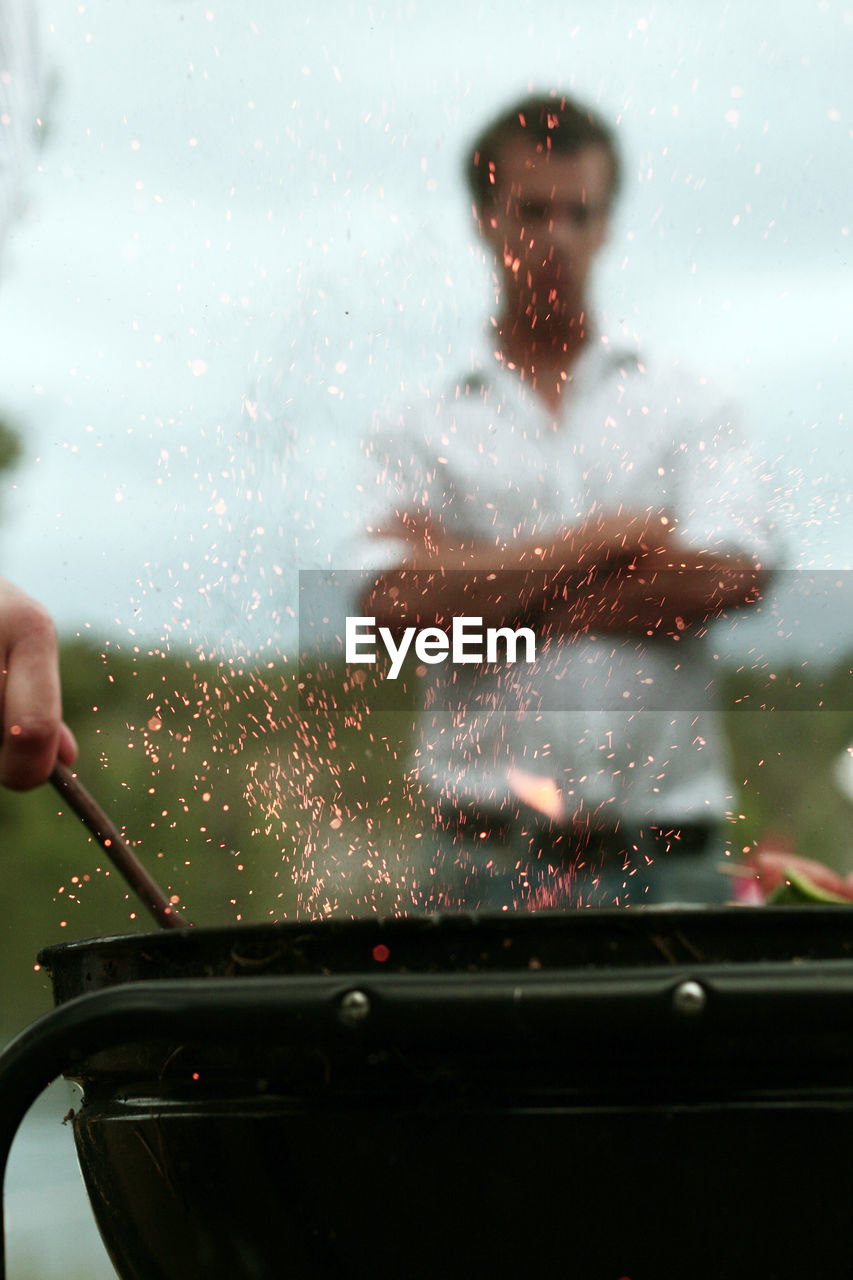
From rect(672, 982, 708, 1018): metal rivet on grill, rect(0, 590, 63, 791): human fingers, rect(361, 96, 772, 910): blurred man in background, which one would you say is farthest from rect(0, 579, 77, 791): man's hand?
rect(361, 96, 772, 910): blurred man in background

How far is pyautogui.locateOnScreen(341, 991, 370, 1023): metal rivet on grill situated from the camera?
0.76 feet

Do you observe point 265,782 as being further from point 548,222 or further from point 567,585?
point 548,222

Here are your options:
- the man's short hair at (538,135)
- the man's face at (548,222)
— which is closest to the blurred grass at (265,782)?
the man's face at (548,222)

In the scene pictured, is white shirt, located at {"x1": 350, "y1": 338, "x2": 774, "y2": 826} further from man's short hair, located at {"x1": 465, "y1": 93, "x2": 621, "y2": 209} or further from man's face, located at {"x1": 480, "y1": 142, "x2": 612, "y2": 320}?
man's short hair, located at {"x1": 465, "y1": 93, "x2": 621, "y2": 209}

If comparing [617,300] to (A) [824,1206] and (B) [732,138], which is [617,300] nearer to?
(B) [732,138]

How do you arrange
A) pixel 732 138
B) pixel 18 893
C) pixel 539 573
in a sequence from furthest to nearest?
pixel 18 893, pixel 732 138, pixel 539 573

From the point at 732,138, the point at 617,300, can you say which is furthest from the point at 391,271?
the point at 732,138

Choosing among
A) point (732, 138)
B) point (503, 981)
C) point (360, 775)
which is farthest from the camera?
point (360, 775)

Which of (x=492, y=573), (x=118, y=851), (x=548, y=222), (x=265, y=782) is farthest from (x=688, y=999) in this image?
(x=265, y=782)

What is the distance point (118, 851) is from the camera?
1.33ft

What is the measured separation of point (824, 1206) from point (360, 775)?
4.52ft

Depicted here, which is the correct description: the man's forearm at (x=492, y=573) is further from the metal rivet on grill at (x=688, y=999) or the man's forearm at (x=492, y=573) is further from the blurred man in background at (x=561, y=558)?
the metal rivet on grill at (x=688, y=999)

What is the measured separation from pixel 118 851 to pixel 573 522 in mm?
1145

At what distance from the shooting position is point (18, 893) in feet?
6.78
